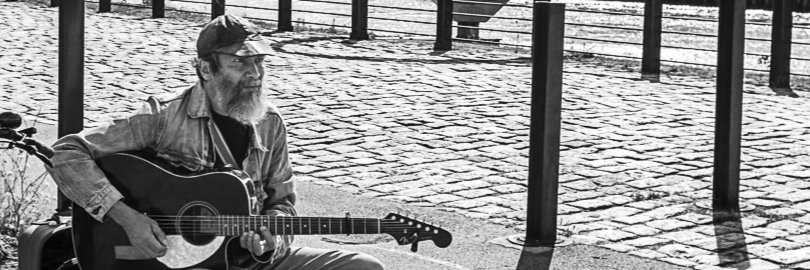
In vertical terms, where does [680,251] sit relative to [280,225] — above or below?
below

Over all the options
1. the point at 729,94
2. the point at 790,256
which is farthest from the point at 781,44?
the point at 790,256

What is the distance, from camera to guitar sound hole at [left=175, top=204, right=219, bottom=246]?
16.0ft

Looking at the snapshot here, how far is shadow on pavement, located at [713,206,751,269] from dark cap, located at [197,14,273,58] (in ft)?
10.7

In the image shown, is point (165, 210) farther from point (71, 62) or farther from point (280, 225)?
point (71, 62)

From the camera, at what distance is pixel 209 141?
4961mm

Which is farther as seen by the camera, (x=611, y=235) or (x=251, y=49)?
(x=611, y=235)

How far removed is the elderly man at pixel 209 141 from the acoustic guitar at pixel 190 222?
50 mm

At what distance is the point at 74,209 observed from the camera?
4914 mm

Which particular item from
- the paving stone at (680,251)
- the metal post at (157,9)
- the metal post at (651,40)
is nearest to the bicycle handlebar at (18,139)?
the paving stone at (680,251)

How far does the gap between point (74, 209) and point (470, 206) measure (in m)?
4.03

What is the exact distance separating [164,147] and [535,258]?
2933mm

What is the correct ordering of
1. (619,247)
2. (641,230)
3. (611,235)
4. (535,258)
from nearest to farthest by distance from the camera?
Answer: (535,258)
(619,247)
(611,235)
(641,230)

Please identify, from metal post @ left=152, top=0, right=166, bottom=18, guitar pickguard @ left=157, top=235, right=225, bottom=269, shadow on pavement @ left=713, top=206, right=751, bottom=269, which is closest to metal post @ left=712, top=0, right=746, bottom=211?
shadow on pavement @ left=713, top=206, right=751, bottom=269

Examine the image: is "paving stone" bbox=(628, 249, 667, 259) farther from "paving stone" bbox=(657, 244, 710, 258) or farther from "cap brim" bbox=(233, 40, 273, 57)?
"cap brim" bbox=(233, 40, 273, 57)
